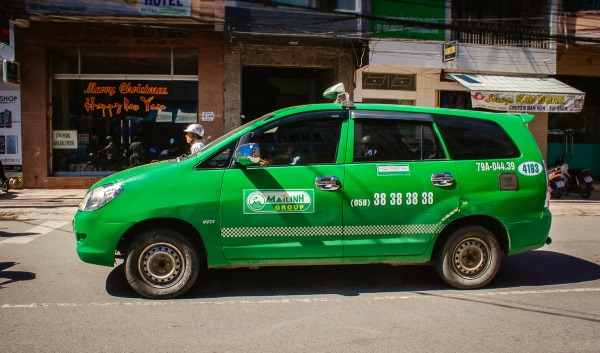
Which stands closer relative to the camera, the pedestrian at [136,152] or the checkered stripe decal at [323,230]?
Answer: the checkered stripe decal at [323,230]

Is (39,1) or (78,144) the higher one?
(39,1)

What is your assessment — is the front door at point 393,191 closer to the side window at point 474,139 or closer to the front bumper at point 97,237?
the side window at point 474,139

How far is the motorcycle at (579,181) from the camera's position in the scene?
14.3 meters

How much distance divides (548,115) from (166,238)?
16738 millimetres

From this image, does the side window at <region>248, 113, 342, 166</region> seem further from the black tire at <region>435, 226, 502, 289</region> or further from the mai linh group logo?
the black tire at <region>435, 226, 502, 289</region>

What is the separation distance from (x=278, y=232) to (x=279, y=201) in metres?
0.31

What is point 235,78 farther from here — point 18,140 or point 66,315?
point 66,315

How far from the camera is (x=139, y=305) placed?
4867 millimetres

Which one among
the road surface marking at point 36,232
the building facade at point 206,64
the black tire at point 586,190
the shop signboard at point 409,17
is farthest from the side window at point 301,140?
the black tire at point 586,190

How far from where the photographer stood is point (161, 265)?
501 centimetres

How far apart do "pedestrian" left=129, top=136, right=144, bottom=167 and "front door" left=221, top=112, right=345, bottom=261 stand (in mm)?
10938

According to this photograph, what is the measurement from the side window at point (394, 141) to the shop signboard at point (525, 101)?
9982 mm

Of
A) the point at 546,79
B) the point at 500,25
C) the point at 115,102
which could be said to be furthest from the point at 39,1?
the point at 546,79

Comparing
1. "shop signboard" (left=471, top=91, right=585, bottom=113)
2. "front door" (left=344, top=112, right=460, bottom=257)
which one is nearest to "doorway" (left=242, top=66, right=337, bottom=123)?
"shop signboard" (left=471, top=91, right=585, bottom=113)
